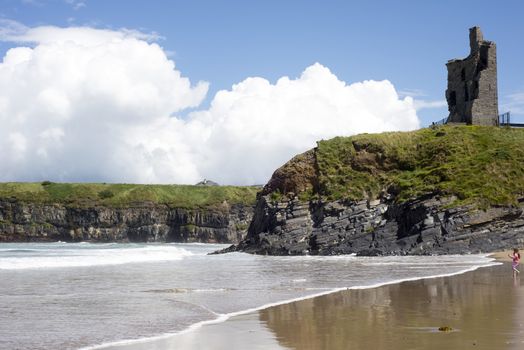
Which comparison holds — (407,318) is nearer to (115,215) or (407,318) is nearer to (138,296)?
(138,296)

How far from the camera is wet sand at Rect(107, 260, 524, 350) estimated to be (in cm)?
1120

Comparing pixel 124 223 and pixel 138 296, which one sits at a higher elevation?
pixel 124 223

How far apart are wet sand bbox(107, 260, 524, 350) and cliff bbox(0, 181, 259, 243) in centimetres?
9467

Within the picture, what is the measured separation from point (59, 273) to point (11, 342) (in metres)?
19.6

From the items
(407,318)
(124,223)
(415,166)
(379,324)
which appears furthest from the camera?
(124,223)

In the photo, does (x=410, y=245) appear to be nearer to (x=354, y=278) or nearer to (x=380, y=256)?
(x=380, y=256)

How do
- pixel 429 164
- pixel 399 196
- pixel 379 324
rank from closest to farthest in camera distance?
pixel 379 324 → pixel 399 196 → pixel 429 164

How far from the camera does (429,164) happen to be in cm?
5534

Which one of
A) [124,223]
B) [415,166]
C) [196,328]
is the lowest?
[196,328]

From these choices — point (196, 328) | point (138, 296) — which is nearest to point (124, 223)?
point (138, 296)

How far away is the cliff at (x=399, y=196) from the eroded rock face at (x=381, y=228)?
80 millimetres

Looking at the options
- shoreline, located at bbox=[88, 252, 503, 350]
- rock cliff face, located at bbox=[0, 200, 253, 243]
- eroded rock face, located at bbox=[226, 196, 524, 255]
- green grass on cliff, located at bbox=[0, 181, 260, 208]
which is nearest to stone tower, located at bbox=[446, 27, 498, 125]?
eroded rock face, located at bbox=[226, 196, 524, 255]

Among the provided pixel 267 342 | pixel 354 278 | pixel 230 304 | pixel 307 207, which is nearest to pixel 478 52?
pixel 307 207

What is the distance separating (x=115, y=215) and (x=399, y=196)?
7327 cm
